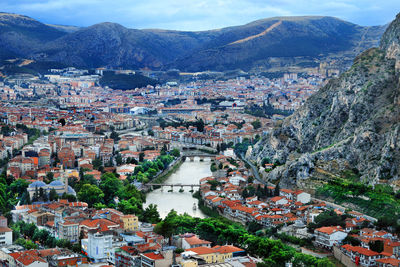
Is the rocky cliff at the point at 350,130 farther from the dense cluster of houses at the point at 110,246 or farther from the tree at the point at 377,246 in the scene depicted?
the dense cluster of houses at the point at 110,246

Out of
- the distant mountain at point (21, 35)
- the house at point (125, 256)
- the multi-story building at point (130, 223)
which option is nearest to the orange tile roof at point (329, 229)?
the multi-story building at point (130, 223)

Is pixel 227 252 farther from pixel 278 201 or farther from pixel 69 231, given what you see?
pixel 278 201

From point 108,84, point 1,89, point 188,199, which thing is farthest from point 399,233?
point 108,84

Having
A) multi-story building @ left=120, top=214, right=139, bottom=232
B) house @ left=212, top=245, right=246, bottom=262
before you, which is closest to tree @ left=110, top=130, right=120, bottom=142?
multi-story building @ left=120, top=214, right=139, bottom=232

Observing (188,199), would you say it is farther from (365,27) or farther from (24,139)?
(365,27)

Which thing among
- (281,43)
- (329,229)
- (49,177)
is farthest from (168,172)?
(281,43)
